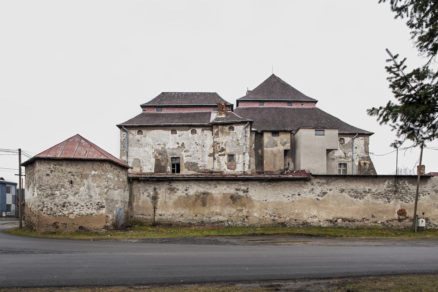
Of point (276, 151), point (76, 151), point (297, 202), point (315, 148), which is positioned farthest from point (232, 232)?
point (276, 151)

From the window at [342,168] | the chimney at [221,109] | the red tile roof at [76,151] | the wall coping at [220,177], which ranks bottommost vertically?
the wall coping at [220,177]

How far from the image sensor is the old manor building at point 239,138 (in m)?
28.4

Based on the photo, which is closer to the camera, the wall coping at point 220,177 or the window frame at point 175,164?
the wall coping at point 220,177

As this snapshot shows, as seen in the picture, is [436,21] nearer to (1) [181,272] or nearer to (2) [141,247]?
(1) [181,272]

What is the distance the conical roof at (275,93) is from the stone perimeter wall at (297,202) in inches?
623

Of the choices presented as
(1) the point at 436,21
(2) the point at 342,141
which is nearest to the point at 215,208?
(1) the point at 436,21

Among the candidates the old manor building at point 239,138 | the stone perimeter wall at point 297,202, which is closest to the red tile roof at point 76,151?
the stone perimeter wall at point 297,202

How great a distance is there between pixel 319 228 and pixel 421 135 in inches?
535

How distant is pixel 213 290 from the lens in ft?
21.3

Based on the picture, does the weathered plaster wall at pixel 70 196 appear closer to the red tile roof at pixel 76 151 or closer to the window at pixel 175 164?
the red tile roof at pixel 76 151

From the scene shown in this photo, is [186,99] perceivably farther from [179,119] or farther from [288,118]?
[288,118]

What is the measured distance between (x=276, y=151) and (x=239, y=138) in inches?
163

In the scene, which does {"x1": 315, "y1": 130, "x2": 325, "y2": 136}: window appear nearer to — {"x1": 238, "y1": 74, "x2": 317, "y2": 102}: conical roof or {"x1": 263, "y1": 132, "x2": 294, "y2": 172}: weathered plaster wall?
{"x1": 263, "y1": 132, "x2": 294, "y2": 172}: weathered plaster wall

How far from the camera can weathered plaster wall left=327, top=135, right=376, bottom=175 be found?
32000mm
